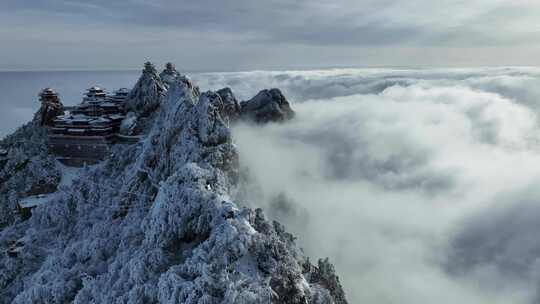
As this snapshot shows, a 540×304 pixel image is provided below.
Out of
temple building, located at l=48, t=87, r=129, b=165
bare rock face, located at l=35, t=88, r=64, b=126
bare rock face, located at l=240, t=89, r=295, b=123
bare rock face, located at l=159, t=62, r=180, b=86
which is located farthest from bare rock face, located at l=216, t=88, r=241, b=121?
temple building, located at l=48, t=87, r=129, b=165

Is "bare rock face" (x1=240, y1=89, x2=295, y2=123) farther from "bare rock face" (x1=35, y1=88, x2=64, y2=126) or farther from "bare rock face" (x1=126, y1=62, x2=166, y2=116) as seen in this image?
"bare rock face" (x1=35, y1=88, x2=64, y2=126)

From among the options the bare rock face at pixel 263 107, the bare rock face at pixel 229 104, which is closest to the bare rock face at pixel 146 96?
the bare rock face at pixel 229 104

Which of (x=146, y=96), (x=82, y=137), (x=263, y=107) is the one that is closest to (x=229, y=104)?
(x=263, y=107)

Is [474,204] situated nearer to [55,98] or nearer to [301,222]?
[301,222]

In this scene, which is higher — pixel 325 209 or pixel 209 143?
pixel 209 143

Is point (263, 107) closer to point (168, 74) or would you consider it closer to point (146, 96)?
point (168, 74)

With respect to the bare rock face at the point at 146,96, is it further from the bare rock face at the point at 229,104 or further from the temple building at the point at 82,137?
the bare rock face at the point at 229,104

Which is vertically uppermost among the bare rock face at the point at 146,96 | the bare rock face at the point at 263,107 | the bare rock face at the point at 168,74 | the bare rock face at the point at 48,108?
the bare rock face at the point at 168,74

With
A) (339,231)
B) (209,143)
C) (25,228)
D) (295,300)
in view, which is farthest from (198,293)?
(339,231)
